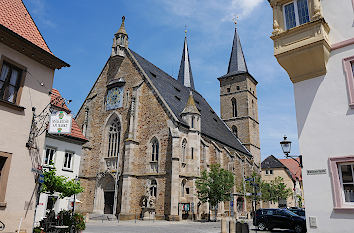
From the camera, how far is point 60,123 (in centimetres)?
1093

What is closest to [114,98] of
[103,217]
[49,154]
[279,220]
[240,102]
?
[103,217]

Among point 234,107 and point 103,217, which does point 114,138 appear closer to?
point 103,217

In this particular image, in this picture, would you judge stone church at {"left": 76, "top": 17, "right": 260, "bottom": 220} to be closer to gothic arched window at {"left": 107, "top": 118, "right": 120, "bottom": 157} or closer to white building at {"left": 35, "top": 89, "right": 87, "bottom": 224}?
gothic arched window at {"left": 107, "top": 118, "right": 120, "bottom": 157}

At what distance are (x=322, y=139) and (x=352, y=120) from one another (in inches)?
37.1

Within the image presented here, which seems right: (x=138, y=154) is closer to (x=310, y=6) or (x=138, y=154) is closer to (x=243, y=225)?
(x=243, y=225)

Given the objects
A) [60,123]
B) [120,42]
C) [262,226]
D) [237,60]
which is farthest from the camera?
[237,60]

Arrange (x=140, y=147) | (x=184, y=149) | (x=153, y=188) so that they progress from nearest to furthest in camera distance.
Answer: (x=153, y=188), (x=184, y=149), (x=140, y=147)

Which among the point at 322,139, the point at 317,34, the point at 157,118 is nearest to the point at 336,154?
the point at 322,139

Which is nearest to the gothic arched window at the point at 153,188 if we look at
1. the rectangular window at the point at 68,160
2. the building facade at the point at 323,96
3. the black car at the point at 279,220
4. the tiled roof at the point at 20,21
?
the rectangular window at the point at 68,160

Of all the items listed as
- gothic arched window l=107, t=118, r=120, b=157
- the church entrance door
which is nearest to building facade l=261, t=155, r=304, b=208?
the church entrance door

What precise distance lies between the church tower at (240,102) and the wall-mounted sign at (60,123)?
39652mm

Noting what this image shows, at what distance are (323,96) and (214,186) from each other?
18.6 meters

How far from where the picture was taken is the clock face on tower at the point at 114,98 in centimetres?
3159

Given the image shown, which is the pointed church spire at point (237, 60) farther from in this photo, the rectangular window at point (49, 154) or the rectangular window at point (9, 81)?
the rectangular window at point (9, 81)
